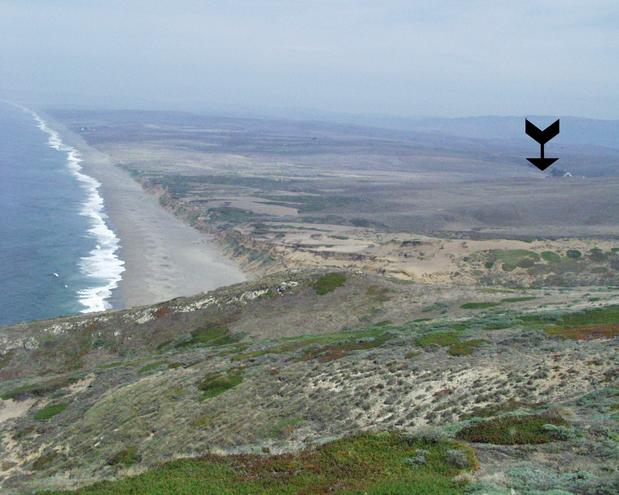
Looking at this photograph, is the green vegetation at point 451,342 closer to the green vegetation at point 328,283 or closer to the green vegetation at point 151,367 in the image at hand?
the green vegetation at point 151,367

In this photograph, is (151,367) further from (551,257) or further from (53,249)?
(53,249)

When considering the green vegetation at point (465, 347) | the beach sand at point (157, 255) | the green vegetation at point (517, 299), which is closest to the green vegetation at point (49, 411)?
the green vegetation at point (465, 347)

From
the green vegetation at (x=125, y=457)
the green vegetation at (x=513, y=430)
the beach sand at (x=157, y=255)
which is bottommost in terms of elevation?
the beach sand at (x=157, y=255)

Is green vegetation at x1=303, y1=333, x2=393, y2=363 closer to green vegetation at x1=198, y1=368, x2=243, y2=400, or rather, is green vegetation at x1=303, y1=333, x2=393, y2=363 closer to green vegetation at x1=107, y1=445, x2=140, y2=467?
green vegetation at x1=198, y1=368, x2=243, y2=400

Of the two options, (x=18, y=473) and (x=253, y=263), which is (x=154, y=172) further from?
(x=18, y=473)

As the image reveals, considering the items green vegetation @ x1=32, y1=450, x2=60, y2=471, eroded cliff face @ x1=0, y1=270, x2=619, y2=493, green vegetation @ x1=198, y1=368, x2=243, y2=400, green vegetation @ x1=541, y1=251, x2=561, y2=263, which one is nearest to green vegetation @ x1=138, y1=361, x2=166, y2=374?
eroded cliff face @ x1=0, y1=270, x2=619, y2=493
